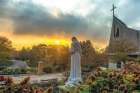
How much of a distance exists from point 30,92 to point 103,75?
226 inches

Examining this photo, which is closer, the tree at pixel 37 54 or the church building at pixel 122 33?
the church building at pixel 122 33

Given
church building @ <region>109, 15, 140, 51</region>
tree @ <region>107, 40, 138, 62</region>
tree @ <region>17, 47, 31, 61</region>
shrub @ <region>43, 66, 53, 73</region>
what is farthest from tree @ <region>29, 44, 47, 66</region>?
tree @ <region>107, 40, 138, 62</region>

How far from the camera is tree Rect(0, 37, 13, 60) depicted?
45284mm

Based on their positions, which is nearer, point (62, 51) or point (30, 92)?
point (30, 92)

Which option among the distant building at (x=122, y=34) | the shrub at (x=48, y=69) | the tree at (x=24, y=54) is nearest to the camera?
the shrub at (x=48, y=69)

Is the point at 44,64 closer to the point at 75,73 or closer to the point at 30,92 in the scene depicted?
the point at 75,73

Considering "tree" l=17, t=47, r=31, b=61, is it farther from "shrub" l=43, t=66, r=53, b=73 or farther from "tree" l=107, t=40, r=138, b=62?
"tree" l=107, t=40, r=138, b=62

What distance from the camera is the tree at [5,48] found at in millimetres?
45284

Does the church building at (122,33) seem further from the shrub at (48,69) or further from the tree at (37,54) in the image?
the shrub at (48,69)

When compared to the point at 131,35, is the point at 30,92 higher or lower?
lower

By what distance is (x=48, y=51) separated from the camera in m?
51.7

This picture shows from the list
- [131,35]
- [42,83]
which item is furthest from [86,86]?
[131,35]

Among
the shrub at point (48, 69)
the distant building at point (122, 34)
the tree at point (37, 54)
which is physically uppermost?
the distant building at point (122, 34)

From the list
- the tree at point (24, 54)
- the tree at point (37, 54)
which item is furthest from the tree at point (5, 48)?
the tree at point (37, 54)
